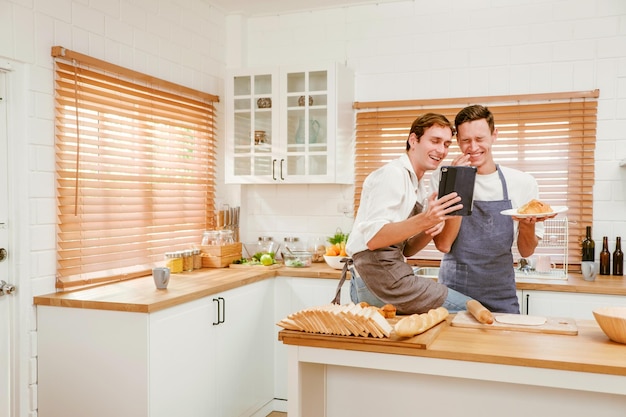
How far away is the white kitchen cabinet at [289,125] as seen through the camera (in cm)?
463

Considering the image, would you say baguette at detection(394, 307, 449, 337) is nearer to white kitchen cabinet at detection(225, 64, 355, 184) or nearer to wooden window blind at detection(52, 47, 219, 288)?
wooden window blind at detection(52, 47, 219, 288)

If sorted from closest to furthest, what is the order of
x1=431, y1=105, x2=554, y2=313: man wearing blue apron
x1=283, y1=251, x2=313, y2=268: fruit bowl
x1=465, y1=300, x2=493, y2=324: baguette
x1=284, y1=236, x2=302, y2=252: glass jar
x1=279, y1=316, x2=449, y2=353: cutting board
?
x1=279, y1=316, x2=449, y2=353: cutting board < x1=465, y1=300, x2=493, y2=324: baguette < x1=431, y1=105, x2=554, y2=313: man wearing blue apron < x1=283, y1=251, x2=313, y2=268: fruit bowl < x1=284, y1=236, x2=302, y2=252: glass jar

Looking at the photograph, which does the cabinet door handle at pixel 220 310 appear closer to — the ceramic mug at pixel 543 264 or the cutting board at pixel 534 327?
the cutting board at pixel 534 327

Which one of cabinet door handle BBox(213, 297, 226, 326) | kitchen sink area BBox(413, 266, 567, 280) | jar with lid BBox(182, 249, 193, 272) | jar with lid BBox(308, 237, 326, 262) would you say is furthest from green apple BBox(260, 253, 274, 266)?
kitchen sink area BBox(413, 266, 567, 280)

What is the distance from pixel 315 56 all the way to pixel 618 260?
8.74 ft

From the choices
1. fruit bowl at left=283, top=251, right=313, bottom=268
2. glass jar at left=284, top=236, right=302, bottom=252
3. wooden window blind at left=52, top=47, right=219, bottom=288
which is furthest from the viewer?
glass jar at left=284, top=236, right=302, bottom=252

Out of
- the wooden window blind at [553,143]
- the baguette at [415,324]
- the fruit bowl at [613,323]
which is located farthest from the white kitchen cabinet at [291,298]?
the fruit bowl at [613,323]

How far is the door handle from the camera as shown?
307 cm

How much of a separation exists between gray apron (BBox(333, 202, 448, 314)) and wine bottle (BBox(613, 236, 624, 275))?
2061 millimetres

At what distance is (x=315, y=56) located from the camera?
5027mm

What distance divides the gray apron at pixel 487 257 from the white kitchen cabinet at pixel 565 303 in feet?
2.75

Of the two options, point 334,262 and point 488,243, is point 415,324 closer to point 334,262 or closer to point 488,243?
point 488,243

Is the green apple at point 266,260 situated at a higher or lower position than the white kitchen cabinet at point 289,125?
lower

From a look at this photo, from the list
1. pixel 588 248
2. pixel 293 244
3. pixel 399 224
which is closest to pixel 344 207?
pixel 293 244
